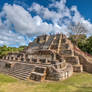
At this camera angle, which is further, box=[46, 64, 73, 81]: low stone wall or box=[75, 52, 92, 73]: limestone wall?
box=[75, 52, 92, 73]: limestone wall

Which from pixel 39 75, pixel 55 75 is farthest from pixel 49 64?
pixel 39 75

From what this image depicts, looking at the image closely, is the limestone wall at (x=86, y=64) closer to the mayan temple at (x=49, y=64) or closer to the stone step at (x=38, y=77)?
the mayan temple at (x=49, y=64)

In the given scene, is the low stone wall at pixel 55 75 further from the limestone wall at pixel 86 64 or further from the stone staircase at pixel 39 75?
the limestone wall at pixel 86 64

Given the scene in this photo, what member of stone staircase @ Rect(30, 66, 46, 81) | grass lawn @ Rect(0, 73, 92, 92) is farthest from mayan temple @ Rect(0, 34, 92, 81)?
grass lawn @ Rect(0, 73, 92, 92)

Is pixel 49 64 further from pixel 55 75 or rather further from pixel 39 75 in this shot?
pixel 39 75

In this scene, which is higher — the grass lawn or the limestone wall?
the limestone wall

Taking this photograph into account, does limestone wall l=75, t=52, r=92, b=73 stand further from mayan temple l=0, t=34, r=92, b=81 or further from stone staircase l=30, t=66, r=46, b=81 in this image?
stone staircase l=30, t=66, r=46, b=81

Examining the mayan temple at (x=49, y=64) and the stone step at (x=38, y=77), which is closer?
the stone step at (x=38, y=77)

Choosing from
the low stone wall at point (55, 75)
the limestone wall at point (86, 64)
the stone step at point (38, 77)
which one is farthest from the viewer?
the limestone wall at point (86, 64)

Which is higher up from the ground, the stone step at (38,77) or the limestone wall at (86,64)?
the limestone wall at (86,64)

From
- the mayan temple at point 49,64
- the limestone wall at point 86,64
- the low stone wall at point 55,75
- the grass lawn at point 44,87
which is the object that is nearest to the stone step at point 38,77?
the mayan temple at point 49,64

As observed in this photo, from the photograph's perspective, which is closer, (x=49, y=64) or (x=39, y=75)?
(x=39, y=75)

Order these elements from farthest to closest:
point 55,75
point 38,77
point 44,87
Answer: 1. point 55,75
2. point 38,77
3. point 44,87

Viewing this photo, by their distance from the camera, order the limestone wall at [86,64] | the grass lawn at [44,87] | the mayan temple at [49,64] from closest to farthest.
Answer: the grass lawn at [44,87] < the mayan temple at [49,64] < the limestone wall at [86,64]
